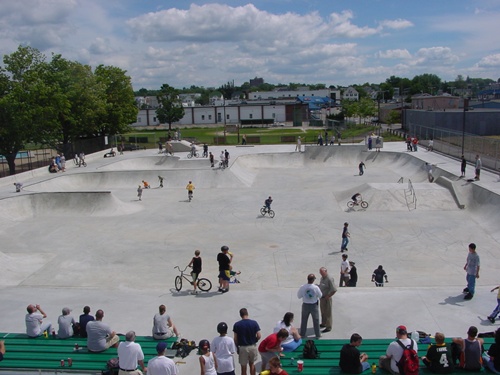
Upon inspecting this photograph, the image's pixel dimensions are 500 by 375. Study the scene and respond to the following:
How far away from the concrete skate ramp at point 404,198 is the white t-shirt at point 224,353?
19637 millimetres

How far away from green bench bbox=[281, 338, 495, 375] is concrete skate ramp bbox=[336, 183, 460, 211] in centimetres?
1741

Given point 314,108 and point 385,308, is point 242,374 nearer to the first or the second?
point 385,308

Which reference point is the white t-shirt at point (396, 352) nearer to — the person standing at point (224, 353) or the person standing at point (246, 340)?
the person standing at point (246, 340)

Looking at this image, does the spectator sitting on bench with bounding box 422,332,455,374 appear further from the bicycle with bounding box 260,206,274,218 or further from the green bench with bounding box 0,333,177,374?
the bicycle with bounding box 260,206,274,218

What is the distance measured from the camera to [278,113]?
103m

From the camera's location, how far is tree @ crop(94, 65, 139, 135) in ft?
175

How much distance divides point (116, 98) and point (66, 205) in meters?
30.1

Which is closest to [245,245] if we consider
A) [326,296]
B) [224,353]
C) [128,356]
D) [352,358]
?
[326,296]

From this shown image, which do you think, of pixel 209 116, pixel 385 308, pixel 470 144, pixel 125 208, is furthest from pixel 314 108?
pixel 385 308

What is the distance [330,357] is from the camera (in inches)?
327

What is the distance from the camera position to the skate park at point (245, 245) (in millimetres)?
11250

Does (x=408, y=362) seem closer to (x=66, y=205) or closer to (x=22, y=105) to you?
(x=66, y=205)

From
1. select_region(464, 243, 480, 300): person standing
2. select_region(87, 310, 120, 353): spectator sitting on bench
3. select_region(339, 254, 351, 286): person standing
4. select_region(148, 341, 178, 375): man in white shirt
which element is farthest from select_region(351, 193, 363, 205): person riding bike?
select_region(148, 341, 178, 375): man in white shirt

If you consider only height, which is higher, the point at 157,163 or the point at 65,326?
the point at 157,163
